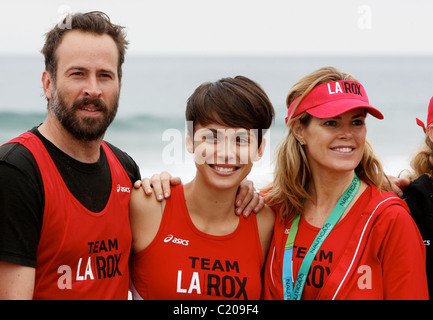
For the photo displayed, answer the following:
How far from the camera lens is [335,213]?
3.41m

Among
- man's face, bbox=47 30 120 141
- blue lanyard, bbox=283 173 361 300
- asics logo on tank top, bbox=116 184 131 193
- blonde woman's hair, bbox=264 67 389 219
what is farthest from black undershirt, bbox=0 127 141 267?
blonde woman's hair, bbox=264 67 389 219

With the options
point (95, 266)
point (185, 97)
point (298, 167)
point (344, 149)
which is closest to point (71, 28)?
point (95, 266)

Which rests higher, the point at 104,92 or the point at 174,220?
the point at 104,92

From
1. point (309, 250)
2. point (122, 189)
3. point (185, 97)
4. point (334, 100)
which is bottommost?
point (309, 250)

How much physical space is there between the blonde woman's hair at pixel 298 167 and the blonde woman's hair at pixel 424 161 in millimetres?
412

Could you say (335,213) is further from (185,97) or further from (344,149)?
(185,97)

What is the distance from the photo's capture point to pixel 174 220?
3568 mm

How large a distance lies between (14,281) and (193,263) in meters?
1.18

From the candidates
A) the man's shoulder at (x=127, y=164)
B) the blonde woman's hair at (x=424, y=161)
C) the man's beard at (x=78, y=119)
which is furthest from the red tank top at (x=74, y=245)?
the blonde woman's hair at (x=424, y=161)

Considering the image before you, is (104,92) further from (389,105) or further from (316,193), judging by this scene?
(389,105)

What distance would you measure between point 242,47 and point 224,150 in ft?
123

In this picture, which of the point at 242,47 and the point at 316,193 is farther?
the point at 242,47

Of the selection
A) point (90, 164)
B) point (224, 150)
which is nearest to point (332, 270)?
point (224, 150)
